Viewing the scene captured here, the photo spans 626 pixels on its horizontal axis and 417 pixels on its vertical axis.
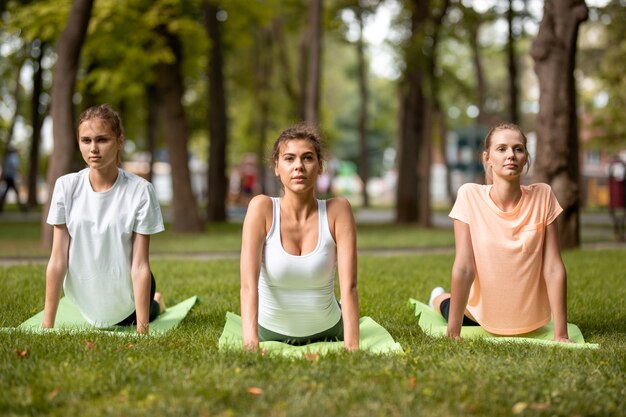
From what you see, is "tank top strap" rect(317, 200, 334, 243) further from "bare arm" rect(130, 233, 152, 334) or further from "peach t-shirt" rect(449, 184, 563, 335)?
"bare arm" rect(130, 233, 152, 334)

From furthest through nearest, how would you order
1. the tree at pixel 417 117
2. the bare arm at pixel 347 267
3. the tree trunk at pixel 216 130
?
1. the tree trunk at pixel 216 130
2. the tree at pixel 417 117
3. the bare arm at pixel 347 267

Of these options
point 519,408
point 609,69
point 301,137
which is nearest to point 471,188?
point 301,137

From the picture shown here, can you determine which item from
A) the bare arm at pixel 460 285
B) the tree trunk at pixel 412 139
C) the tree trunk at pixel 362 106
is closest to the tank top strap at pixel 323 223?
the bare arm at pixel 460 285

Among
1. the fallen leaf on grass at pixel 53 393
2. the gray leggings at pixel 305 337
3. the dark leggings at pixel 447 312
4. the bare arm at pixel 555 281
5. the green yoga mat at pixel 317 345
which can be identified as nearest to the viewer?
the fallen leaf on grass at pixel 53 393

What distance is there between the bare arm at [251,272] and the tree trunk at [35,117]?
87.6 ft

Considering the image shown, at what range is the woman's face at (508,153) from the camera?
244 inches

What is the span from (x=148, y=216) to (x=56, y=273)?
2.68 feet

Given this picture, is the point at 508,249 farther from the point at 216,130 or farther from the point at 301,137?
the point at 216,130


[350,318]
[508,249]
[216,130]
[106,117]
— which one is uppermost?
[216,130]

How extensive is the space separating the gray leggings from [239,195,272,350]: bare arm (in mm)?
A: 297

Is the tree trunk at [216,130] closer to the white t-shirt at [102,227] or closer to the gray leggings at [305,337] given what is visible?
the white t-shirt at [102,227]

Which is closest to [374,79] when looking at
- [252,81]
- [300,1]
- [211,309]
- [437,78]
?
→ [252,81]

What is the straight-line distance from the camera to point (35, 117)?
3181 centimetres

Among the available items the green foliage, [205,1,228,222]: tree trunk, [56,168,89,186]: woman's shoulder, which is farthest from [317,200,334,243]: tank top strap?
the green foliage
